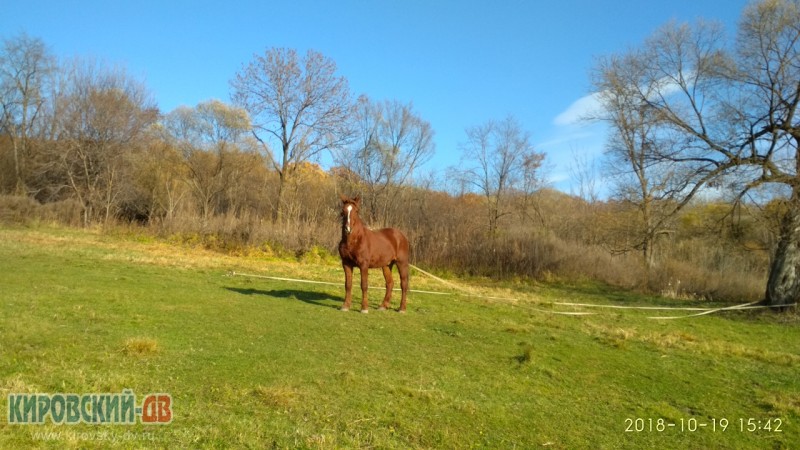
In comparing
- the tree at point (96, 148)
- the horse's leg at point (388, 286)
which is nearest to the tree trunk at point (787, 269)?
the horse's leg at point (388, 286)

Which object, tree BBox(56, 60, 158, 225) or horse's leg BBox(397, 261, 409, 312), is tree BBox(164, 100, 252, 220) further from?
horse's leg BBox(397, 261, 409, 312)

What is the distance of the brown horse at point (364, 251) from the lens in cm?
1020

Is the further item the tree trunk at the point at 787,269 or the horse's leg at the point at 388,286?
the tree trunk at the point at 787,269

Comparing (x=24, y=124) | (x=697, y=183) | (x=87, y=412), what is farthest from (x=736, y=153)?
(x=24, y=124)

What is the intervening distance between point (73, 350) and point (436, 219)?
29.3m

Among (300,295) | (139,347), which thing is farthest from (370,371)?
(300,295)

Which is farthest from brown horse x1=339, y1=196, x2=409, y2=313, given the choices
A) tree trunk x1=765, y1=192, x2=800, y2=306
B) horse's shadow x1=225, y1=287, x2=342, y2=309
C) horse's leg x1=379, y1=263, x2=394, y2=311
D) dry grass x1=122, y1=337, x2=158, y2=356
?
tree trunk x1=765, y1=192, x2=800, y2=306

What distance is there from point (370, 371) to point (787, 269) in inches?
611

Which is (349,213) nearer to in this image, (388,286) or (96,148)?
(388,286)

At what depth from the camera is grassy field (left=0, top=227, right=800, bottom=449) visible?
14.9 ft

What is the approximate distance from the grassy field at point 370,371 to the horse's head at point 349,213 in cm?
178

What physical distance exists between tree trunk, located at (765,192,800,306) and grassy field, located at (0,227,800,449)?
4.66m

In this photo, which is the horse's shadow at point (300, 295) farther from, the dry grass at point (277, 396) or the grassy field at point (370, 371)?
the dry grass at point (277, 396)

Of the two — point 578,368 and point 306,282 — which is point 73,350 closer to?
point 578,368
